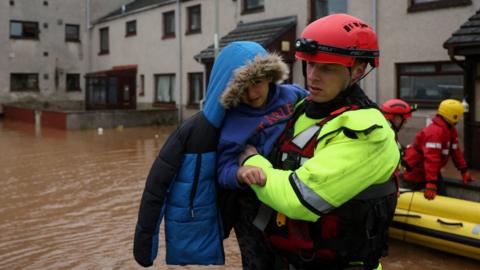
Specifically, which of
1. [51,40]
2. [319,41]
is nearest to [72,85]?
[51,40]

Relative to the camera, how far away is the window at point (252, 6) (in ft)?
59.2

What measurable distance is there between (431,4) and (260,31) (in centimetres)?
574

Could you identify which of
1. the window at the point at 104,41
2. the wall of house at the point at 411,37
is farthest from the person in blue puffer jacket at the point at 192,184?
the window at the point at 104,41

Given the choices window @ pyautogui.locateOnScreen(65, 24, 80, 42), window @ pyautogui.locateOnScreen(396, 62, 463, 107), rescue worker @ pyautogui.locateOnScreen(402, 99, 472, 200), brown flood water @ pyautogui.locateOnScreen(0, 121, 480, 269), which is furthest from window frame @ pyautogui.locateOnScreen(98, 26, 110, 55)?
rescue worker @ pyautogui.locateOnScreen(402, 99, 472, 200)

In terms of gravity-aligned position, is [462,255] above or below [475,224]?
below

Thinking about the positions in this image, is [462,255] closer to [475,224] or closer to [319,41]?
[475,224]

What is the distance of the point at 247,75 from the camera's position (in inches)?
96.1

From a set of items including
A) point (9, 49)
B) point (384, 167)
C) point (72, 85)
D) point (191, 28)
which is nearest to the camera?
point (384, 167)

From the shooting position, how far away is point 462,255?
17.9 ft

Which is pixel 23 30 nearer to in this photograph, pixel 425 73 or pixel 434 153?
pixel 425 73

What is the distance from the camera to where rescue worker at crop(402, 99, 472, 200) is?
19.4 feet

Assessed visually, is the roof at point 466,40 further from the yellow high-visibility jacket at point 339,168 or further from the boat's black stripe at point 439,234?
the yellow high-visibility jacket at point 339,168

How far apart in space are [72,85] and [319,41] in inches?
1140

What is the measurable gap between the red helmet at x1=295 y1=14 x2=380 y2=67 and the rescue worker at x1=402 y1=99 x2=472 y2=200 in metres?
4.22
